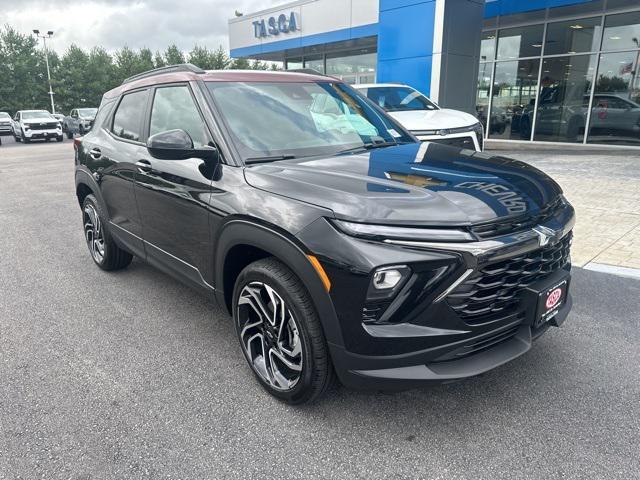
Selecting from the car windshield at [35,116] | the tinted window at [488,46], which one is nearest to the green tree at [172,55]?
the car windshield at [35,116]

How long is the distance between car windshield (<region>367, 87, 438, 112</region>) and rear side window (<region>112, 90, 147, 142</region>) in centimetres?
570

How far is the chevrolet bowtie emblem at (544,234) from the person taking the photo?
2.32 meters

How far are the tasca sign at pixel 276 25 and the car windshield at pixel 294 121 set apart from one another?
16.6 meters

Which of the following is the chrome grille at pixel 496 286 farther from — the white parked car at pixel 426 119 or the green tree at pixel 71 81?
the green tree at pixel 71 81

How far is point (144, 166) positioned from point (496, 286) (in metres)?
2.60

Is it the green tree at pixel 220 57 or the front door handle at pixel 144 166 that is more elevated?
the green tree at pixel 220 57

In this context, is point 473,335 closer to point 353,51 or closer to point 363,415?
point 363,415

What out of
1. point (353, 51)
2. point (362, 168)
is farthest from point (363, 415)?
point (353, 51)

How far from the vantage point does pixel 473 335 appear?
220cm

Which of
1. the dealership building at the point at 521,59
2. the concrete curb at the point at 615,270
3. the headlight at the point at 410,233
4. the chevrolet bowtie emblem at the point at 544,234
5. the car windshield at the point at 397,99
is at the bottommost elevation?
the concrete curb at the point at 615,270

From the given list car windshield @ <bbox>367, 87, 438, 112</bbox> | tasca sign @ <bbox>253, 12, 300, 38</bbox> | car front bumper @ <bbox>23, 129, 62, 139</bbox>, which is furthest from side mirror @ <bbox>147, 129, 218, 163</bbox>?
car front bumper @ <bbox>23, 129, 62, 139</bbox>

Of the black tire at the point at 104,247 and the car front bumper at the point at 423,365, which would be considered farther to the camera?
the black tire at the point at 104,247

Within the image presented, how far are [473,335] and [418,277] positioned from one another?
0.40 m

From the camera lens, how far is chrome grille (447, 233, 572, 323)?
2.13 m
